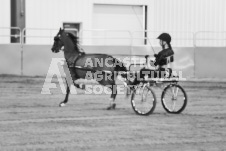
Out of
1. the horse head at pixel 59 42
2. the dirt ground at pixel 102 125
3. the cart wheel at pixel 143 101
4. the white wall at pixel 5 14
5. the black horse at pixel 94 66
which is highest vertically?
the white wall at pixel 5 14

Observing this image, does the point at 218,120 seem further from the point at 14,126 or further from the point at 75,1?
the point at 75,1

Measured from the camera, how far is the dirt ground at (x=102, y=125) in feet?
35.9

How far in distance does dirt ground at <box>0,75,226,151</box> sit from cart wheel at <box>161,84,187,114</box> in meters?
0.20

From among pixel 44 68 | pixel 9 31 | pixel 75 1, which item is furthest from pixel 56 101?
pixel 75 1

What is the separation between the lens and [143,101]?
15.2m

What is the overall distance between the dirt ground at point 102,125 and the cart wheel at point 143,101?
0.72 ft

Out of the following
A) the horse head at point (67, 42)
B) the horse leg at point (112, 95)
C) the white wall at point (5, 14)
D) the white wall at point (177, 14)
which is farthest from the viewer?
the white wall at point (177, 14)

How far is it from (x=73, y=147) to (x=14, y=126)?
2.84 meters

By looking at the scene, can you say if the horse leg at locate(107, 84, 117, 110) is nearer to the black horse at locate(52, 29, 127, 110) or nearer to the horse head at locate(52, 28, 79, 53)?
the black horse at locate(52, 29, 127, 110)

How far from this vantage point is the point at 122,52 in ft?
93.6

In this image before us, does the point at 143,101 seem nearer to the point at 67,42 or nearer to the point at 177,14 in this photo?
the point at 67,42

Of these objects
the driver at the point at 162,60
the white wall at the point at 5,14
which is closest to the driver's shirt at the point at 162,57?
the driver at the point at 162,60

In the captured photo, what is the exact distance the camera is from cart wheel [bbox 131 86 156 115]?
14945 mm

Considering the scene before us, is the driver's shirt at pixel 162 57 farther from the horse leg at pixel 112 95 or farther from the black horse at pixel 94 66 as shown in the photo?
the horse leg at pixel 112 95
